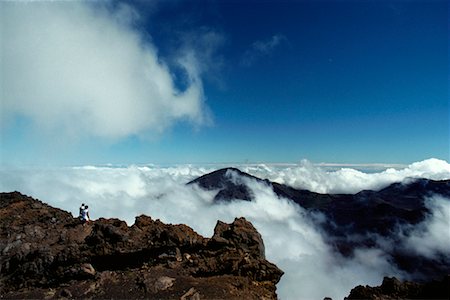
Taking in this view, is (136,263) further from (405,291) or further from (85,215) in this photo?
(405,291)

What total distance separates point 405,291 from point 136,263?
1773 cm

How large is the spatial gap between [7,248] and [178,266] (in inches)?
622

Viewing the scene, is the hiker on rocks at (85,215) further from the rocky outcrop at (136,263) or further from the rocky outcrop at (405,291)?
the rocky outcrop at (405,291)

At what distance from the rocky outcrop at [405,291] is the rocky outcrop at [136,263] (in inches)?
222

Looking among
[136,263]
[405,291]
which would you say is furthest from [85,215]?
[405,291]

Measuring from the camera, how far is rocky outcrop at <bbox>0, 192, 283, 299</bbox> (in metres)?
18.0

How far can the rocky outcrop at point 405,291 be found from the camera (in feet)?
45.7

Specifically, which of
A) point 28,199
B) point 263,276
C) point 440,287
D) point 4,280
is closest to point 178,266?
point 263,276

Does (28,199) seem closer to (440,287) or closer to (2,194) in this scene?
(2,194)

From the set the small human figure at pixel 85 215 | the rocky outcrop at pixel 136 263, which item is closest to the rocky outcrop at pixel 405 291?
the rocky outcrop at pixel 136 263

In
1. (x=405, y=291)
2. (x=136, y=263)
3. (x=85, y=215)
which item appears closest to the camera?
(x=405, y=291)

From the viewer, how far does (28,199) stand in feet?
142

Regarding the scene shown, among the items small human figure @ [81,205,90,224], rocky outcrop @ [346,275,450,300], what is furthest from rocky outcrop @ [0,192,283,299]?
rocky outcrop @ [346,275,450,300]

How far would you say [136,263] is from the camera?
22281mm
